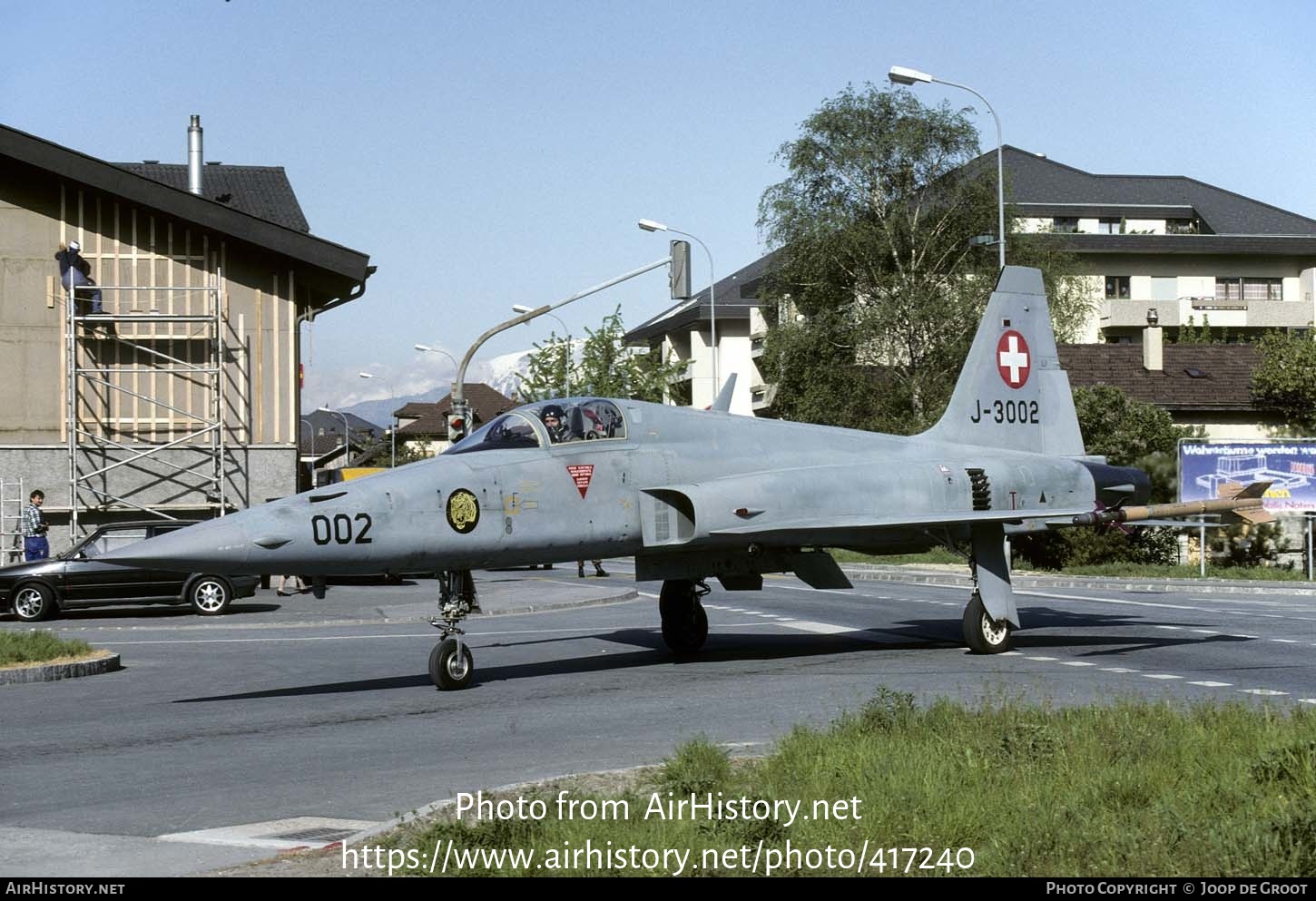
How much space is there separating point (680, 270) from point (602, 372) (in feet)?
138

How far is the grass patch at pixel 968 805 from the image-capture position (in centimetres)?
638

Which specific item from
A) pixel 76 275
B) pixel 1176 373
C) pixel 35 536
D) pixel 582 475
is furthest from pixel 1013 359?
pixel 1176 373

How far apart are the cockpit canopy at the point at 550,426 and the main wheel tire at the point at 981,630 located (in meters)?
4.77

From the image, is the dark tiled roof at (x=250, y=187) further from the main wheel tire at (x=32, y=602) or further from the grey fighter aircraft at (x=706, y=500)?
the grey fighter aircraft at (x=706, y=500)

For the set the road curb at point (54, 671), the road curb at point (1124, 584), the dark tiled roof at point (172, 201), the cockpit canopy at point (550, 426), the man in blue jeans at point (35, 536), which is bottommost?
the road curb at point (1124, 584)

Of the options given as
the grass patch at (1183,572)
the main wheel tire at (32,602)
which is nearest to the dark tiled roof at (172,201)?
the main wheel tire at (32,602)

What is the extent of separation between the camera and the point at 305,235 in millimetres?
37312

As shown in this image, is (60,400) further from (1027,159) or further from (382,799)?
(1027,159)

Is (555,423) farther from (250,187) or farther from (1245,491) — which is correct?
(250,187)

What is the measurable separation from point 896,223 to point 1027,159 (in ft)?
123

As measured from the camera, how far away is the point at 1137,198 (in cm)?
9012

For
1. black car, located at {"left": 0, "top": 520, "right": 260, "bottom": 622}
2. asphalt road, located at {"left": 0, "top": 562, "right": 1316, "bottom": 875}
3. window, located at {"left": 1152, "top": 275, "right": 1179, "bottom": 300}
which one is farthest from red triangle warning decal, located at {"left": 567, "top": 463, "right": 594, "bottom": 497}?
window, located at {"left": 1152, "top": 275, "right": 1179, "bottom": 300}
